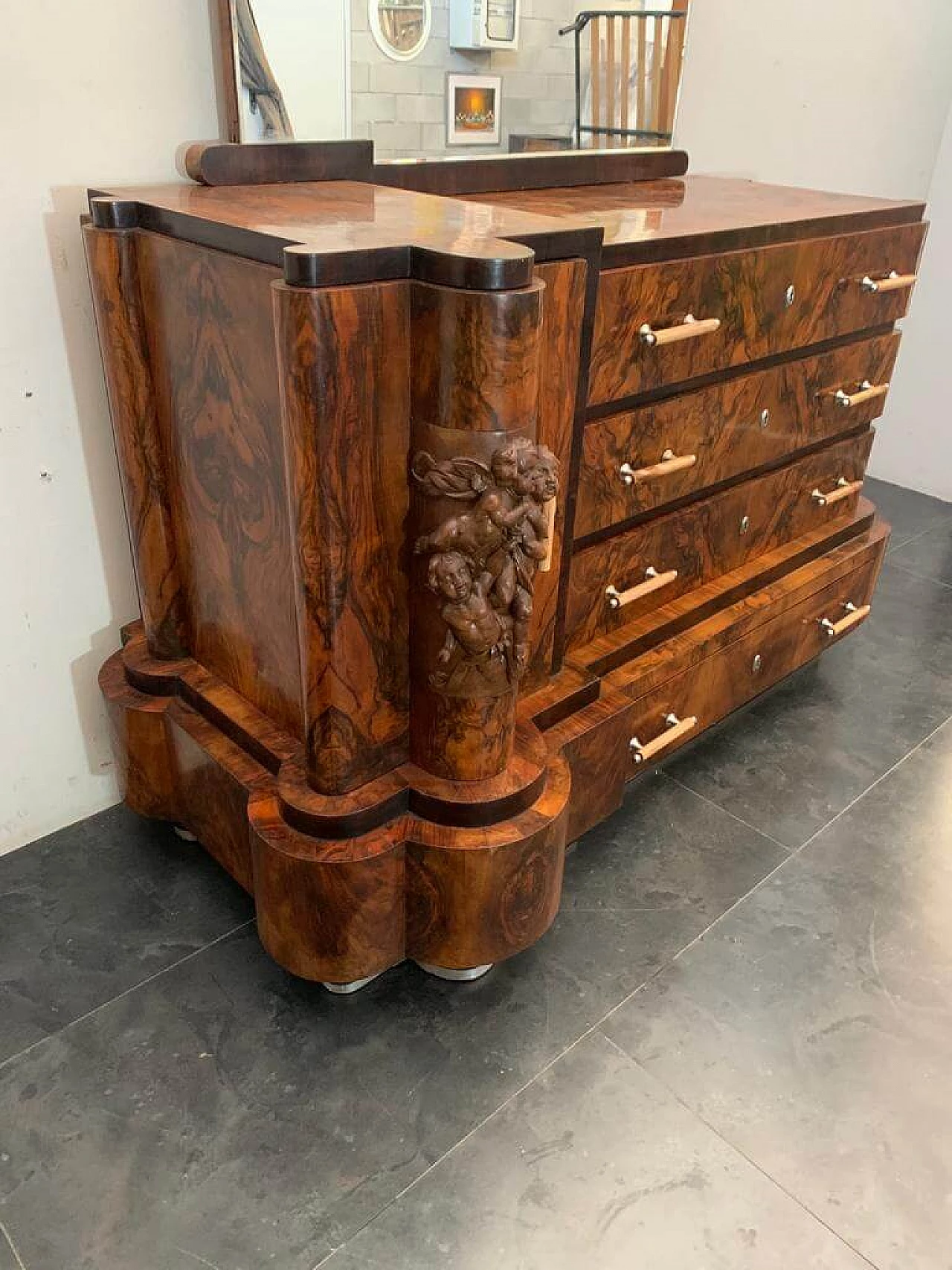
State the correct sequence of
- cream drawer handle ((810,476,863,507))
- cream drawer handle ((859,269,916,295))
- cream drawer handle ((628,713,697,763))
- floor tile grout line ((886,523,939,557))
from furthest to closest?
floor tile grout line ((886,523,939,557))
cream drawer handle ((810,476,863,507))
cream drawer handle ((859,269,916,295))
cream drawer handle ((628,713,697,763))

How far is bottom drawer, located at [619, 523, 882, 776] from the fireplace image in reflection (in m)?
0.81

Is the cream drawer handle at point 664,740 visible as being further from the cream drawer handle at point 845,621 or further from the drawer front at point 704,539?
the cream drawer handle at point 845,621

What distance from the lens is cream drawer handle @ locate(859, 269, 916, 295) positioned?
150 cm

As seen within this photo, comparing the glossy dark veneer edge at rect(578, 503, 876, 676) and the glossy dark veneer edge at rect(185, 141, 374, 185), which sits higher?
the glossy dark veneer edge at rect(185, 141, 374, 185)

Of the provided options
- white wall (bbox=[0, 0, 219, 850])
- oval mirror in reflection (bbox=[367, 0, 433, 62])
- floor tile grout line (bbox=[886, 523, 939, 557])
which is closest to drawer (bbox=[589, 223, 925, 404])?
oval mirror in reflection (bbox=[367, 0, 433, 62])

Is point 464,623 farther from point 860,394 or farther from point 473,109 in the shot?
point 860,394

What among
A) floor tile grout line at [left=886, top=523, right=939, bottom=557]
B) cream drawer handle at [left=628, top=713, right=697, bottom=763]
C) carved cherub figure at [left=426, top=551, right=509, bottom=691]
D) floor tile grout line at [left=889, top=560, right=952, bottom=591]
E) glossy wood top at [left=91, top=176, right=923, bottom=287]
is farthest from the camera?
floor tile grout line at [left=886, top=523, right=939, bottom=557]

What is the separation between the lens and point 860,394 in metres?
1.64

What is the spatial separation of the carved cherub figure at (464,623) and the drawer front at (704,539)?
0.29 m

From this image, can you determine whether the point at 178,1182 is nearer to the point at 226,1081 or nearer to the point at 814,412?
the point at 226,1081

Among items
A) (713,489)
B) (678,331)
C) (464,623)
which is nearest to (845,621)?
(713,489)

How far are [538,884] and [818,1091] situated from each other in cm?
40

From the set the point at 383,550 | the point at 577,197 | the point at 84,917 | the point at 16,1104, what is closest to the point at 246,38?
the point at 577,197

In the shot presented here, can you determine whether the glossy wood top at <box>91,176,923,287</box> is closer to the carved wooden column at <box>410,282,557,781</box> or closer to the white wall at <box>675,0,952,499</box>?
the carved wooden column at <box>410,282,557,781</box>
